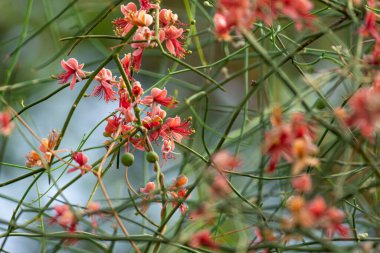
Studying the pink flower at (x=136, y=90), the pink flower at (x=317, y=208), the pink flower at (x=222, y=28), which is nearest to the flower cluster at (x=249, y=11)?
the pink flower at (x=222, y=28)

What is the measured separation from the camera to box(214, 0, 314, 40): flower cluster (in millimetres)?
487

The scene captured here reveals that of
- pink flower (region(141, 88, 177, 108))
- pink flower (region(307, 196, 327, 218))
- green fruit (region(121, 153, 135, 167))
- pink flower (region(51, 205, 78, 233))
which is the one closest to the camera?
pink flower (region(307, 196, 327, 218))

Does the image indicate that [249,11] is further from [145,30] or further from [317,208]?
[145,30]

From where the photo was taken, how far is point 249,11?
1.62ft

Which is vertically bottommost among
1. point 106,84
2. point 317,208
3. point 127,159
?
point 317,208

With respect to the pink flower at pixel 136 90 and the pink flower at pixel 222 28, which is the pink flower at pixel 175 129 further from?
the pink flower at pixel 222 28

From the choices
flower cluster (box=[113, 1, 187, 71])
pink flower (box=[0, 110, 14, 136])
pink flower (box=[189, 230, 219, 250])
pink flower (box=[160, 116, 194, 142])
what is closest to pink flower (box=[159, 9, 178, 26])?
flower cluster (box=[113, 1, 187, 71])

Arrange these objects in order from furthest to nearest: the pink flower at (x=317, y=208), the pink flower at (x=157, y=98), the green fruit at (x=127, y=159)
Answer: the pink flower at (x=157, y=98), the green fruit at (x=127, y=159), the pink flower at (x=317, y=208)

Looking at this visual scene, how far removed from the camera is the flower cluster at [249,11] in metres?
0.49

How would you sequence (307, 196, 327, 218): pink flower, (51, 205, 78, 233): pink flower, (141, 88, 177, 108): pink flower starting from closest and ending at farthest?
(307, 196, 327, 218): pink flower
(51, 205, 78, 233): pink flower
(141, 88, 177, 108): pink flower

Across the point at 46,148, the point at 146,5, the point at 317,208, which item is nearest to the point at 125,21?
the point at 146,5

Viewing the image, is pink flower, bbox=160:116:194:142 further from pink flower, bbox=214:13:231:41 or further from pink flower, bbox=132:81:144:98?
Answer: pink flower, bbox=214:13:231:41

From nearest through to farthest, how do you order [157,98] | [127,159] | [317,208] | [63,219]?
1. [317,208]
2. [63,219]
3. [127,159]
4. [157,98]

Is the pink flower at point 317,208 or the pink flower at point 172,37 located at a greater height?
the pink flower at point 172,37
